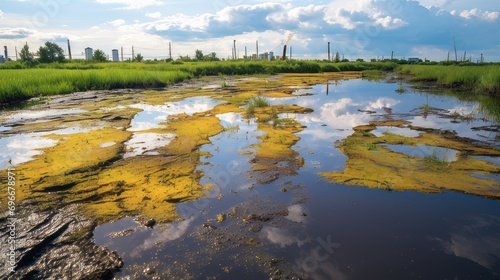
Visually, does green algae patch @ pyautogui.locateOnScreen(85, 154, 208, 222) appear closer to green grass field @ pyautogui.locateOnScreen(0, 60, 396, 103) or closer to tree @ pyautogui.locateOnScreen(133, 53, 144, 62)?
green grass field @ pyautogui.locateOnScreen(0, 60, 396, 103)

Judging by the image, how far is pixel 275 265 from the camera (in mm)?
2441

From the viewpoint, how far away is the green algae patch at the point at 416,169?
3900 millimetres

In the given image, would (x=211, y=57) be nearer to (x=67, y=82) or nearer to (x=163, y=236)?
(x=67, y=82)

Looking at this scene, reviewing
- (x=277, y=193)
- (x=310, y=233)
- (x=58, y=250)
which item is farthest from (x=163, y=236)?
(x=277, y=193)

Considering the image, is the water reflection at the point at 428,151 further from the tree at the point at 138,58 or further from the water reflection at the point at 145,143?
the tree at the point at 138,58

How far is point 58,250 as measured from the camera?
255 cm

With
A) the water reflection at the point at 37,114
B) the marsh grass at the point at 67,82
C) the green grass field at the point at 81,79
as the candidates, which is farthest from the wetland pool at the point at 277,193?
the green grass field at the point at 81,79

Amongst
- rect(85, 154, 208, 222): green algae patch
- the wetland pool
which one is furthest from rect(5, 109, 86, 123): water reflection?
rect(85, 154, 208, 222): green algae patch

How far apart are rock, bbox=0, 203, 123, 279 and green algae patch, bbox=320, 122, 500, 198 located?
9.60 feet

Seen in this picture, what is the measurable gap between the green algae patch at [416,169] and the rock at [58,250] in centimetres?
292

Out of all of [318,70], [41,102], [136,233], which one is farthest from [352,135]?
[318,70]

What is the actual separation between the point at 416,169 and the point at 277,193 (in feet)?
7.22

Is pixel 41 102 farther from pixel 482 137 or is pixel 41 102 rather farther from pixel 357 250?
pixel 482 137

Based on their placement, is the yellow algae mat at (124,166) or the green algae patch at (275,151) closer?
the yellow algae mat at (124,166)
